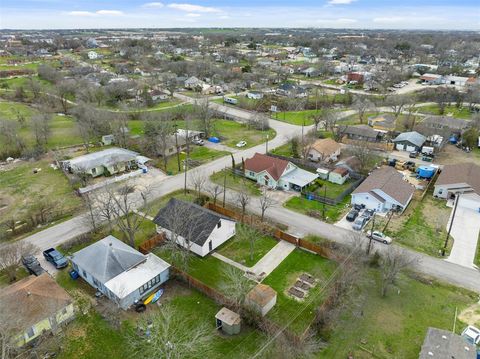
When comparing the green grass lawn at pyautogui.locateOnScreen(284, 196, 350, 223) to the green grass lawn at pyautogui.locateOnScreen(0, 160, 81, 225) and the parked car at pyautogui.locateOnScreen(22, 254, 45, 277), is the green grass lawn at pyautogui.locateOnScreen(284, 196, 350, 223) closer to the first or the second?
the green grass lawn at pyautogui.locateOnScreen(0, 160, 81, 225)

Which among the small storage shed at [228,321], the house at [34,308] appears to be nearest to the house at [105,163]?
the house at [34,308]

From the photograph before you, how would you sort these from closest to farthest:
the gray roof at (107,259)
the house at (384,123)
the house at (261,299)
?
the house at (261,299) → the gray roof at (107,259) → the house at (384,123)

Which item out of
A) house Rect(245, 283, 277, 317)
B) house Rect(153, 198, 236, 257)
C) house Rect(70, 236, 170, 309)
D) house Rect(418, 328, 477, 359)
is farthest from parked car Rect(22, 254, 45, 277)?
house Rect(418, 328, 477, 359)

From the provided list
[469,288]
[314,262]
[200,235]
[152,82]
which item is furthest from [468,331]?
[152,82]

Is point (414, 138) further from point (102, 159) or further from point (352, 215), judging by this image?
point (102, 159)

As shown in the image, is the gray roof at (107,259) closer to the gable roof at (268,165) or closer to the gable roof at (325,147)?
the gable roof at (268,165)

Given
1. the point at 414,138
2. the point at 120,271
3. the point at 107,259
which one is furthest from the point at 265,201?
the point at 414,138
